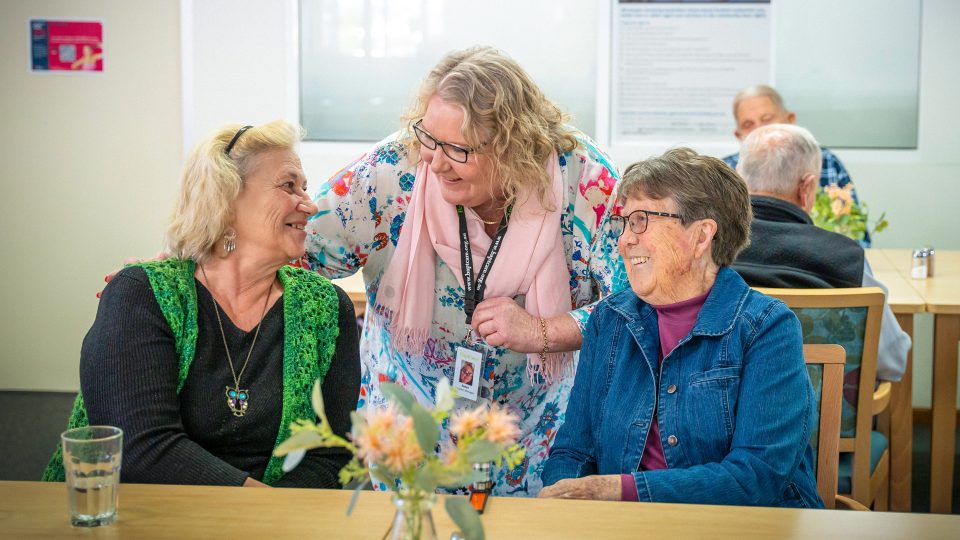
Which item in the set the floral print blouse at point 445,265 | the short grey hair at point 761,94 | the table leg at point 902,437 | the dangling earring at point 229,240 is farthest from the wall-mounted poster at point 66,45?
the table leg at point 902,437

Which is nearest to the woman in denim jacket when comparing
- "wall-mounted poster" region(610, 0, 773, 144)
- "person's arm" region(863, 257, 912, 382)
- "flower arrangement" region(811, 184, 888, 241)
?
"person's arm" region(863, 257, 912, 382)

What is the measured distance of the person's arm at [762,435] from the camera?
1.75 m

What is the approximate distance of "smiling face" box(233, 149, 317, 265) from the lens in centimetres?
213

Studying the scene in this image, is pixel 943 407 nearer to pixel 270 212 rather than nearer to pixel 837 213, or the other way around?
pixel 837 213

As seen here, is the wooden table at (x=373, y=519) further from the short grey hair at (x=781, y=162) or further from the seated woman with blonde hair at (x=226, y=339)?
the short grey hair at (x=781, y=162)

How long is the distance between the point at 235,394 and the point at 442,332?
1.80 ft

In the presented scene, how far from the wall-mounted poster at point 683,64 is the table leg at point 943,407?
90.0 inches


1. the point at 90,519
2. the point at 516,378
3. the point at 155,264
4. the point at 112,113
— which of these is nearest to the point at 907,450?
the point at 516,378

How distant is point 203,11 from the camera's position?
5.51m

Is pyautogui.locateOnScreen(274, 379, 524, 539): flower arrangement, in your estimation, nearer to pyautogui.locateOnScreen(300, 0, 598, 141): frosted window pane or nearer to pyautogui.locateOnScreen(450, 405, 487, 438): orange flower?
pyautogui.locateOnScreen(450, 405, 487, 438): orange flower

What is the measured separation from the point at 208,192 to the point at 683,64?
3.78 m

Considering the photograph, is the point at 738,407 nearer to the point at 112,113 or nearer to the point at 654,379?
the point at 654,379

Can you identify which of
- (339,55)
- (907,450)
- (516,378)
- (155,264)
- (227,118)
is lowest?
(907,450)

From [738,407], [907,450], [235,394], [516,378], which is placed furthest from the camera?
[907,450]
